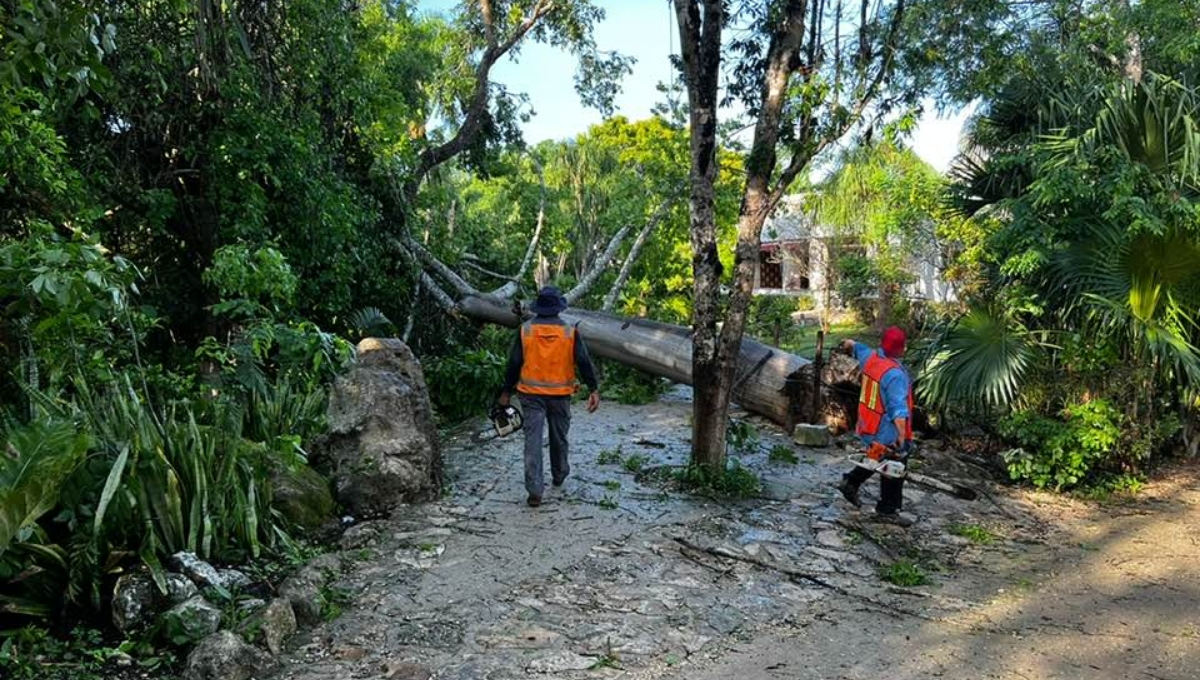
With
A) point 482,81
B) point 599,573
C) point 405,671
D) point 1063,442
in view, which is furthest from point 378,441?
point 482,81

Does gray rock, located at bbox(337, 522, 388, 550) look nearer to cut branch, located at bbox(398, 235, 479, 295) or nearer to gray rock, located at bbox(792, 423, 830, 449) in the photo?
gray rock, located at bbox(792, 423, 830, 449)

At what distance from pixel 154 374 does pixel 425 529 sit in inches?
97.2

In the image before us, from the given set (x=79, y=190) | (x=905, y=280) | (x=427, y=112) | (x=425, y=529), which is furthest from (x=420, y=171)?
(x=905, y=280)

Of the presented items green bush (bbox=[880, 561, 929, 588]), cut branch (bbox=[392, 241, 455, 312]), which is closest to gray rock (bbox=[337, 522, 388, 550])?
green bush (bbox=[880, 561, 929, 588])

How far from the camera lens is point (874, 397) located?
6027 mm

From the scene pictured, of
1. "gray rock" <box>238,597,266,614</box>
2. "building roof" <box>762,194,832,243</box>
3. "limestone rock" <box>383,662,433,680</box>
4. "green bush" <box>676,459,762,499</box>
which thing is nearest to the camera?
"limestone rock" <box>383,662,433,680</box>

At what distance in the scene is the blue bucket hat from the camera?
6395mm

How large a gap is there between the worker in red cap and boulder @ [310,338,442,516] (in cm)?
352

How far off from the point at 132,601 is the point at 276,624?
71 centimetres

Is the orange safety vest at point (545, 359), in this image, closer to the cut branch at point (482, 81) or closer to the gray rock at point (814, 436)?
the gray rock at point (814, 436)

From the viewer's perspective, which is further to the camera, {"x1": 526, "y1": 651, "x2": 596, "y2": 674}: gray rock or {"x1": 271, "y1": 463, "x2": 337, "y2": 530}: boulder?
{"x1": 271, "y1": 463, "x2": 337, "y2": 530}: boulder

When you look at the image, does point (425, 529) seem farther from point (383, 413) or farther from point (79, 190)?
point (79, 190)

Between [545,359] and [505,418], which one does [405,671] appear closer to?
[545,359]

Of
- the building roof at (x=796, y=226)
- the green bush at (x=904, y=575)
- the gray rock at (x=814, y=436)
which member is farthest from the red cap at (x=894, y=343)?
the building roof at (x=796, y=226)
